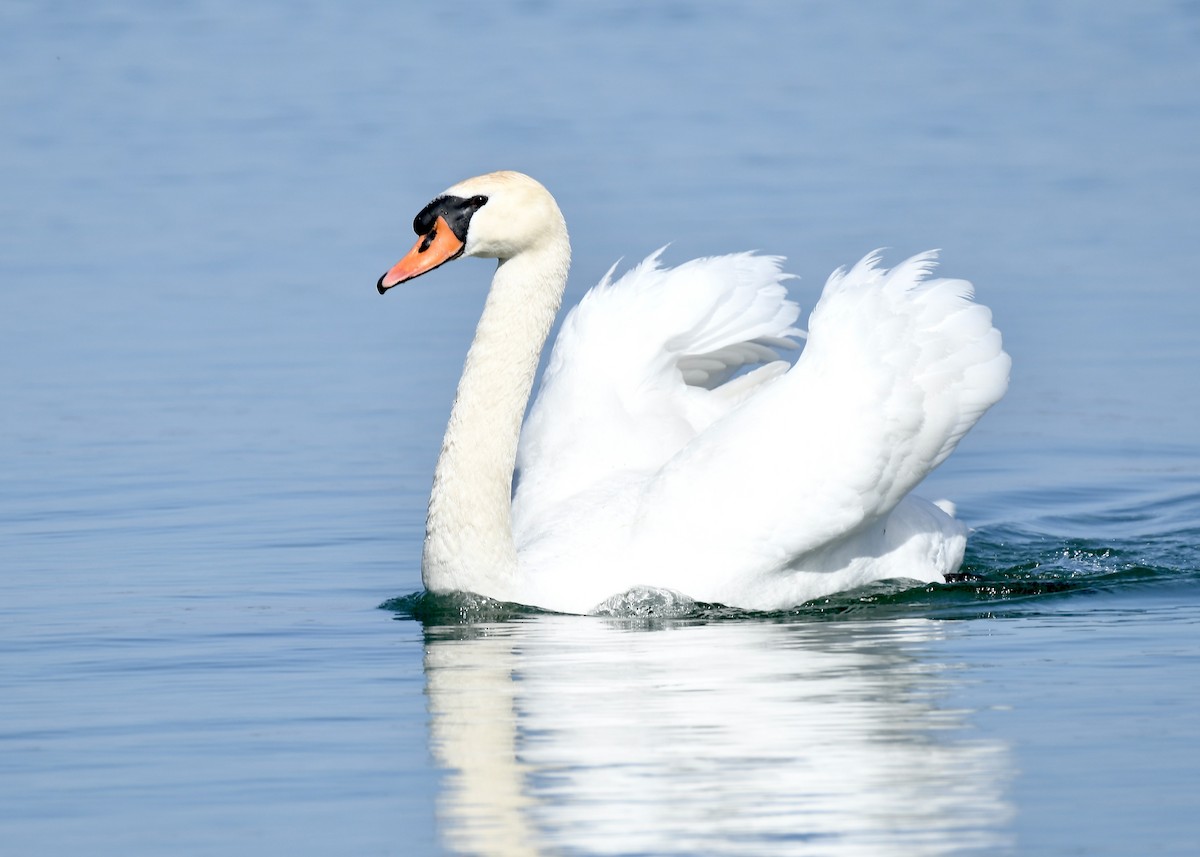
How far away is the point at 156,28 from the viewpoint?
33094 millimetres

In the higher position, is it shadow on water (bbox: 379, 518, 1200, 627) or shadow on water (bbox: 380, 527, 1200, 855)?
shadow on water (bbox: 379, 518, 1200, 627)

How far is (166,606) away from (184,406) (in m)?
4.52

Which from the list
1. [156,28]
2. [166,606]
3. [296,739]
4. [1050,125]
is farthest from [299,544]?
[156,28]

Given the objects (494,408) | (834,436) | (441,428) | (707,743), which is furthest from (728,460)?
(441,428)

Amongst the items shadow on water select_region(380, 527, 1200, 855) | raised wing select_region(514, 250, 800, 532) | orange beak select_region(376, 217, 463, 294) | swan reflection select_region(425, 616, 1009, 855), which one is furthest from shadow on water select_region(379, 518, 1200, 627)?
orange beak select_region(376, 217, 463, 294)

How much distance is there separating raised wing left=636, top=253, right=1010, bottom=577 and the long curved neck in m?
0.65

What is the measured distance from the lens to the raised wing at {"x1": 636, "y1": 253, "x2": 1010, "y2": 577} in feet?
31.6

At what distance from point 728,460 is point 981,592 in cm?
141

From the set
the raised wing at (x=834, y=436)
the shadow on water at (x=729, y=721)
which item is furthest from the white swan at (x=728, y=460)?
the shadow on water at (x=729, y=721)

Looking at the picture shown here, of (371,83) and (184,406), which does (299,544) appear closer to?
(184,406)

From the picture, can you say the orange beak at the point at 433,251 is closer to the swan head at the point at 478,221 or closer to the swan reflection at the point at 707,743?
the swan head at the point at 478,221

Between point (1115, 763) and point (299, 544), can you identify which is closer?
point (1115, 763)

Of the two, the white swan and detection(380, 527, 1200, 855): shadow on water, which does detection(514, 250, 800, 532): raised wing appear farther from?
detection(380, 527, 1200, 855): shadow on water

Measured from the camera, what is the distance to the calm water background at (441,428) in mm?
6961
